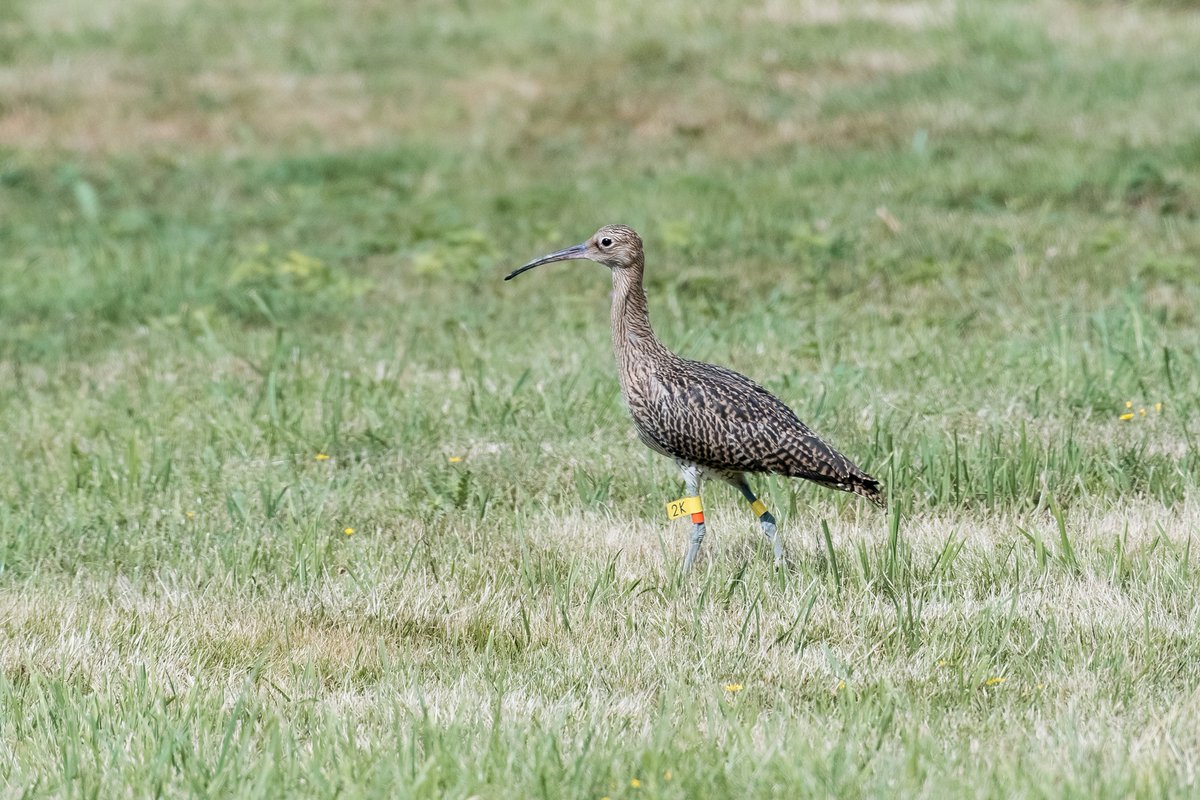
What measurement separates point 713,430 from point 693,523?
432 millimetres

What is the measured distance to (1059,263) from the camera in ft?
37.0

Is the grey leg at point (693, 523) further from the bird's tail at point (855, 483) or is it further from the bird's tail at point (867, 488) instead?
the bird's tail at point (867, 488)

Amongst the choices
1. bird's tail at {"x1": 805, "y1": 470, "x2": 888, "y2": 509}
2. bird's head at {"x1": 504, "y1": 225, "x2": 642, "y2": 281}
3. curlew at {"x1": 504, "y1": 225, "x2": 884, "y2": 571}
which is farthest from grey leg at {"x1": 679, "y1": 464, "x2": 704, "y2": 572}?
bird's head at {"x1": 504, "y1": 225, "x2": 642, "y2": 281}

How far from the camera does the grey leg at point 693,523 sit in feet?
20.3

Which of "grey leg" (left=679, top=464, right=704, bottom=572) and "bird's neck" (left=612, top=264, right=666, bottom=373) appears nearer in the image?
"grey leg" (left=679, top=464, right=704, bottom=572)

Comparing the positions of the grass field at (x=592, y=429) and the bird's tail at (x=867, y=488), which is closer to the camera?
the grass field at (x=592, y=429)

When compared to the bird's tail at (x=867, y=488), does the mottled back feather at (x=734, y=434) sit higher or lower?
higher

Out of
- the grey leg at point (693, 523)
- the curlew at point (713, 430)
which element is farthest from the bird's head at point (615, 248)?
the grey leg at point (693, 523)

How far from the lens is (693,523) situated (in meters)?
6.31

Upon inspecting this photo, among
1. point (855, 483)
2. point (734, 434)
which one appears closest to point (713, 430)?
point (734, 434)

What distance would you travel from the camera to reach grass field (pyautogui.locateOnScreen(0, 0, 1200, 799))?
15.5 feet

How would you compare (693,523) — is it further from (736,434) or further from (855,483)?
(855,483)

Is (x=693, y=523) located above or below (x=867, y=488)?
below

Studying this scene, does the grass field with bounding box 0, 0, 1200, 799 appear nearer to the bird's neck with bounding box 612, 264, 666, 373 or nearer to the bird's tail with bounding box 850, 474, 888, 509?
the bird's tail with bounding box 850, 474, 888, 509
